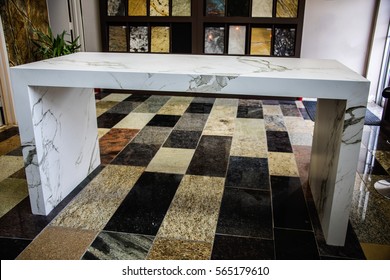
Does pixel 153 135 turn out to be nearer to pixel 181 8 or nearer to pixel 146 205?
pixel 146 205

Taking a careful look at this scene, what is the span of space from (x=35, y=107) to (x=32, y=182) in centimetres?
41

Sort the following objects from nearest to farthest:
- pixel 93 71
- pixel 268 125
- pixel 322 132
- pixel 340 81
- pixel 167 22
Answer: pixel 340 81, pixel 93 71, pixel 322 132, pixel 268 125, pixel 167 22

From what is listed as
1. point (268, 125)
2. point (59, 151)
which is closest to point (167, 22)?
point (268, 125)

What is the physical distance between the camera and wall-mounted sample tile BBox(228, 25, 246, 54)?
4461mm

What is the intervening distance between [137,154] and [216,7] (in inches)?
100

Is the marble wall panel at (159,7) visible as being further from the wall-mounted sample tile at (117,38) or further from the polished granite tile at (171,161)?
the polished granite tile at (171,161)

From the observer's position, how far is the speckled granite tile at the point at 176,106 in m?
3.89

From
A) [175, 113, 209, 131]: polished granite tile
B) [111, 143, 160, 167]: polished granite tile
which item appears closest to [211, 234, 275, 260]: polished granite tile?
[111, 143, 160, 167]: polished granite tile

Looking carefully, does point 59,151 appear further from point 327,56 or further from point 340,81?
point 327,56

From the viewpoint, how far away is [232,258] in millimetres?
1532

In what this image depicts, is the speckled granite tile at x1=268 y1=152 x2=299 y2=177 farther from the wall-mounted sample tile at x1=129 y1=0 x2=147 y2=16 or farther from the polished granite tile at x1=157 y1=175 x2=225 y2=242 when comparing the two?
the wall-mounted sample tile at x1=129 y1=0 x2=147 y2=16

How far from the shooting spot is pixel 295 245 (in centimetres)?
163

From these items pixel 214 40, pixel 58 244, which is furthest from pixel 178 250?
pixel 214 40

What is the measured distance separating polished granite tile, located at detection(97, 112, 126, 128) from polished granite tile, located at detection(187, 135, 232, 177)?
1.00 m
